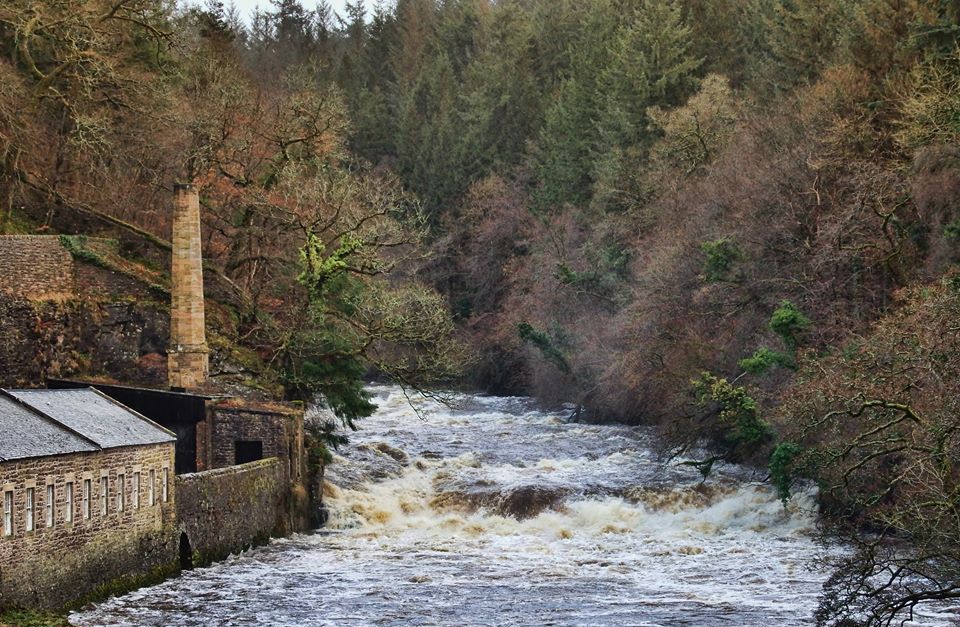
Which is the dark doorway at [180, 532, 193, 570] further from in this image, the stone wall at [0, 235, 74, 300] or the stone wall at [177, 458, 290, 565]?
the stone wall at [0, 235, 74, 300]

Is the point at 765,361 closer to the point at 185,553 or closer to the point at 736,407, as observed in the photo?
the point at 736,407

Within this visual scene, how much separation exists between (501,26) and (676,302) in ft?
222

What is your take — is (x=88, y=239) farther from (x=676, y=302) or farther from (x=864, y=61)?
(x=864, y=61)

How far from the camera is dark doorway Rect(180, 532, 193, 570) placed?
113 ft

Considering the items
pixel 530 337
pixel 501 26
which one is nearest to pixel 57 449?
pixel 530 337

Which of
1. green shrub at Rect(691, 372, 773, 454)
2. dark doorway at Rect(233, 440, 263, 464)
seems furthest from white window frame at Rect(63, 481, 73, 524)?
green shrub at Rect(691, 372, 773, 454)

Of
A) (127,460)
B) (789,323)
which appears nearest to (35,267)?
(127,460)

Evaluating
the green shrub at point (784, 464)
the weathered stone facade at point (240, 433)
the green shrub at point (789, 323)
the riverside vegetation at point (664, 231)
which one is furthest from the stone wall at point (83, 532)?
the green shrub at point (789, 323)

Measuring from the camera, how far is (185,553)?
34500mm

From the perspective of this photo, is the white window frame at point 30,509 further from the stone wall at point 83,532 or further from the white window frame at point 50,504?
the white window frame at point 50,504

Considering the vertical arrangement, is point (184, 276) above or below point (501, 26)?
below

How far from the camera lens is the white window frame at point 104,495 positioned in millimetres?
30969

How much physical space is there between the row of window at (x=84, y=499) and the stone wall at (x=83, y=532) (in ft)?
0.13

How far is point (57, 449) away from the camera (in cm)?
2945
